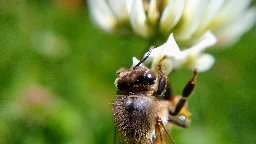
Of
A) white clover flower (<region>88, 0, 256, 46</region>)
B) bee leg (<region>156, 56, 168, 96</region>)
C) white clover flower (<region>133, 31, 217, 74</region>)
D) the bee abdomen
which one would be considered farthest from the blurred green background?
the bee abdomen

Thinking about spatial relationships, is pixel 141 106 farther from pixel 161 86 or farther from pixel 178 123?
pixel 178 123

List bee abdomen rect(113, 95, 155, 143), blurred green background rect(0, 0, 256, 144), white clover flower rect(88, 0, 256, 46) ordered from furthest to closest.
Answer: blurred green background rect(0, 0, 256, 144), white clover flower rect(88, 0, 256, 46), bee abdomen rect(113, 95, 155, 143)

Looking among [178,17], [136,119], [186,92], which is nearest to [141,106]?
[136,119]

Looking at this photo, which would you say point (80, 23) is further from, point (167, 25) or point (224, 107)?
point (167, 25)

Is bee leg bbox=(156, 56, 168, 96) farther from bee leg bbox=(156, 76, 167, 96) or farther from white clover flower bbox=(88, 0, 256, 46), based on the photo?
white clover flower bbox=(88, 0, 256, 46)

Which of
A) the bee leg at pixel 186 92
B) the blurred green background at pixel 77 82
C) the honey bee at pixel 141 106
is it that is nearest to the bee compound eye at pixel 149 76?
the honey bee at pixel 141 106

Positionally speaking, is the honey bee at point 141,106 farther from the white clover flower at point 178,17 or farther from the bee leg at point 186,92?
the white clover flower at point 178,17

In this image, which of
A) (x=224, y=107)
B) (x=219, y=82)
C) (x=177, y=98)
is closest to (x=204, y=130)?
(x=224, y=107)
